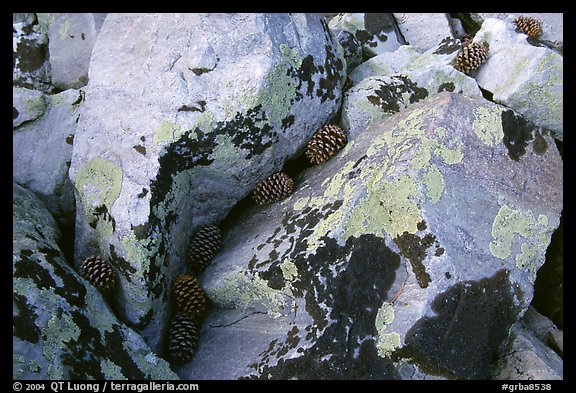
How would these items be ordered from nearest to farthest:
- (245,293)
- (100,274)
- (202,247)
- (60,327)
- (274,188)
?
(60,327) < (100,274) < (245,293) < (202,247) < (274,188)

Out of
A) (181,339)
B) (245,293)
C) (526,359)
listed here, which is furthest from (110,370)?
(526,359)

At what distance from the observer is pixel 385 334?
3.70 meters

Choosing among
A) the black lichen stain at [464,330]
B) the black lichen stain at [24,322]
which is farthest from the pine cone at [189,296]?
the black lichen stain at [464,330]

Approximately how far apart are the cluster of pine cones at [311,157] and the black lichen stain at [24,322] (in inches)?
80.9

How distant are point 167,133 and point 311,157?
1349 mm

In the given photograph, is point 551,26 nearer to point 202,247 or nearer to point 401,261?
point 401,261

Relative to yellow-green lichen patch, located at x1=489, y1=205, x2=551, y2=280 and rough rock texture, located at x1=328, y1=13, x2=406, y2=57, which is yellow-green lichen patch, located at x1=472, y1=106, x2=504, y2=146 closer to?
yellow-green lichen patch, located at x1=489, y1=205, x2=551, y2=280

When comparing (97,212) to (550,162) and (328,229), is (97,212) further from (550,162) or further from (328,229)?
(550,162)

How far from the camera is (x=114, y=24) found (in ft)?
15.3

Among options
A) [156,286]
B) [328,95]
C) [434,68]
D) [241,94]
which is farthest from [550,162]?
[156,286]

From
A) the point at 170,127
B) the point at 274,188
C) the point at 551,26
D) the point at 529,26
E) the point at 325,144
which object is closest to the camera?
the point at 170,127

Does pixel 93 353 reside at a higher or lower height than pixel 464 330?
A: higher

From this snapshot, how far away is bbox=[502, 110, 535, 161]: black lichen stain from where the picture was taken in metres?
4.28

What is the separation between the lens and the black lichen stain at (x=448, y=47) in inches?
210
